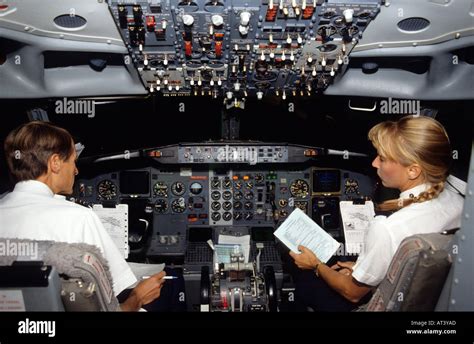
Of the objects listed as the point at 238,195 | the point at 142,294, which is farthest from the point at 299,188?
the point at 142,294

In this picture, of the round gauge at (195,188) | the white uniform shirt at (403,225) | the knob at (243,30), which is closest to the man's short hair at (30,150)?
the knob at (243,30)

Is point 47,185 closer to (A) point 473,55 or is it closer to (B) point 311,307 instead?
(B) point 311,307

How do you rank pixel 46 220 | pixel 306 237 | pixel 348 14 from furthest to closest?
pixel 306 237 < pixel 348 14 < pixel 46 220

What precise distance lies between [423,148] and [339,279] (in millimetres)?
768

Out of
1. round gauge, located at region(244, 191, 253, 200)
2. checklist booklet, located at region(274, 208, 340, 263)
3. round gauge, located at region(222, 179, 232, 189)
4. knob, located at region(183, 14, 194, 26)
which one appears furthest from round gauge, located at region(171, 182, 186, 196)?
knob, located at region(183, 14, 194, 26)

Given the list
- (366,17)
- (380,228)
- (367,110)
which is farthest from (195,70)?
(367,110)

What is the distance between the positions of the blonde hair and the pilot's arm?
17.8 inches

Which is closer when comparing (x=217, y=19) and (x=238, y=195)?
(x=217, y=19)

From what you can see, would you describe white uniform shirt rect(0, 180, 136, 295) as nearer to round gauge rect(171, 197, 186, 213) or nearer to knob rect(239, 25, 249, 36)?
knob rect(239, 25, 249, 36)

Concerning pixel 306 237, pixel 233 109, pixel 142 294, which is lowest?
pixel 142 294

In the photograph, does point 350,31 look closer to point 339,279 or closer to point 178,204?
point 339,279

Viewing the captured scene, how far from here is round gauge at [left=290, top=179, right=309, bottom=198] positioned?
4340 millimetres

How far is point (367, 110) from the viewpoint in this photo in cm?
386

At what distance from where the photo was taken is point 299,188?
4.35 metres
